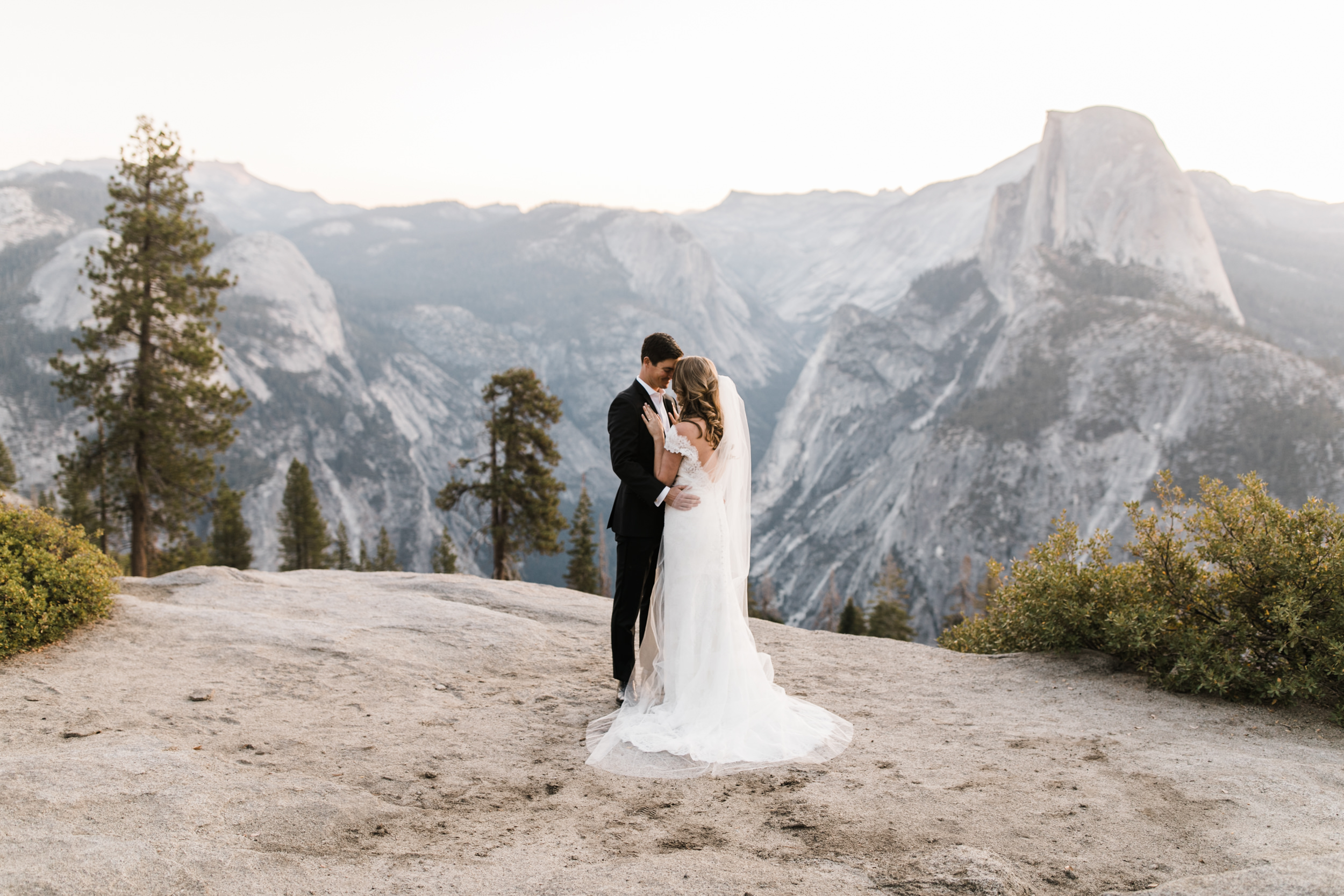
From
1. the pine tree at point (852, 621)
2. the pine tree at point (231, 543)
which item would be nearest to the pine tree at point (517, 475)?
the pine tree at point (852, 621)

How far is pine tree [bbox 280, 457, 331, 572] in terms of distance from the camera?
164 feet

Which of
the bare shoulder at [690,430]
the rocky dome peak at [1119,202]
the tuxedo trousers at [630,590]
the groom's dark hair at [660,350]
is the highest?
the rocky dome peak at [1119,202]

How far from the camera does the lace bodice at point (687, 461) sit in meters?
6.86

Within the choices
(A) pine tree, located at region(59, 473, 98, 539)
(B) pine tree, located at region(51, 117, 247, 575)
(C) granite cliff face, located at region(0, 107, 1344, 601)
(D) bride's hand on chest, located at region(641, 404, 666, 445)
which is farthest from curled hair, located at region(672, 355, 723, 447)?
(C) granite cliff face, located at region(0, 107, 1344, 601)

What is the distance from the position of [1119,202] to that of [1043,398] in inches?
2039

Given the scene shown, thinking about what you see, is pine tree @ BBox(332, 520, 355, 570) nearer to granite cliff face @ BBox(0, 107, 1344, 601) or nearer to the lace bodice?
granite cliff face @ BBox(0, 107, 1344, 601)

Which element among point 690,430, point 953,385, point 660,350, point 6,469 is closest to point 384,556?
point 6,469

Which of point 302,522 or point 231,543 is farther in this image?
point 302,522

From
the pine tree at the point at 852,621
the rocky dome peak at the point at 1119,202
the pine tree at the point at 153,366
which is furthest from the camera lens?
the rocky dome peak at the point at 1119,202

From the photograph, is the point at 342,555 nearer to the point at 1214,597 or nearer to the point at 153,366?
the point at 153,366

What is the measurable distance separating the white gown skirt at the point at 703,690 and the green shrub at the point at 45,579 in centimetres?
648

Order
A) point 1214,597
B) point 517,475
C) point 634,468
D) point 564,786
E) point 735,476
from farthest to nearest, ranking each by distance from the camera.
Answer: point 517,475 → point 1214,597 → point 735,476 → point 634,468 → point 564,786

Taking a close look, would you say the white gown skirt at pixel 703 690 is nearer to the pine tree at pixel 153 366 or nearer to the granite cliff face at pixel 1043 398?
the pine tree at pixel 153 366

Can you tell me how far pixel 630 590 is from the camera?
719 centimetres
